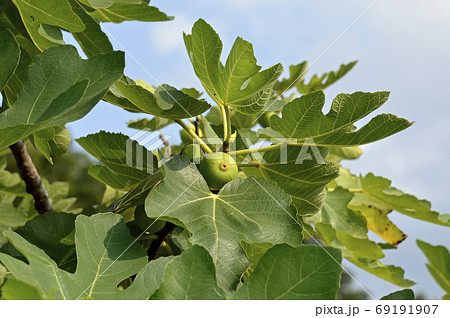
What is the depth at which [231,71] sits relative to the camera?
1.04 m

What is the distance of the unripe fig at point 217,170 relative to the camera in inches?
41.7

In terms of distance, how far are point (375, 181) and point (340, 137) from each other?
735mm

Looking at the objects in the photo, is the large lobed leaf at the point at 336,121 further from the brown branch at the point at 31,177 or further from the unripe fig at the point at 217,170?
the brown branch at the point at 31,177

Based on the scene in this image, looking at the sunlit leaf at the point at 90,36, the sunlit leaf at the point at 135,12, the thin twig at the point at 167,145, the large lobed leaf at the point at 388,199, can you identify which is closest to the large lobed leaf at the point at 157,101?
the sunlit leaf at the point at 90,36

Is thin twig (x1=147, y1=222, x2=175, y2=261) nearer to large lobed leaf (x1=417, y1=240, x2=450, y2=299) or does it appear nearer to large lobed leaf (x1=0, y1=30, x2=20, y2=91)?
large lobed leaf (x1=0, y1=30, x2=20, y2=91)

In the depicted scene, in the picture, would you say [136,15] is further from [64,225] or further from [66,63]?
[64,225]

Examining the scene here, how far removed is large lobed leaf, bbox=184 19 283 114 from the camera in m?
1.02

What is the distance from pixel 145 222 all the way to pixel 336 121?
49 centimetres

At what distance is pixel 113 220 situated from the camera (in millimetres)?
940

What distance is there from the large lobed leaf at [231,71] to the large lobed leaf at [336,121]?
73mm

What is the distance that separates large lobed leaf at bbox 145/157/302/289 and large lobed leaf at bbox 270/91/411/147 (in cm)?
18

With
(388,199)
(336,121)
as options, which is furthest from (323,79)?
(336,121)

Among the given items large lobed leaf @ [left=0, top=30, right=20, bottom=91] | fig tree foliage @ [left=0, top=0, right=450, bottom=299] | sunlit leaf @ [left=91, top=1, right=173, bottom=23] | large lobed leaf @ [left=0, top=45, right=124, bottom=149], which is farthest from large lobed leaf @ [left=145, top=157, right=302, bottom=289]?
sunlit leaf @ [left=91, top=1, right=173, bottom=23]
